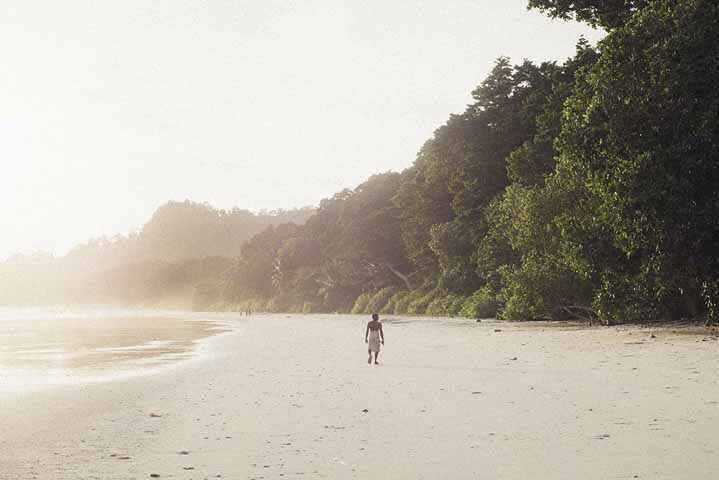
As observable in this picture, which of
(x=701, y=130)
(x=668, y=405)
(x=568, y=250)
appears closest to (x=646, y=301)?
(x=568, y=250)

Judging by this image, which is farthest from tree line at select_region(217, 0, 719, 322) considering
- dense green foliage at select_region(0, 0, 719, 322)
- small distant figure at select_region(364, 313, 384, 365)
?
small distant figure at select_region(364, 313, 384, 365)

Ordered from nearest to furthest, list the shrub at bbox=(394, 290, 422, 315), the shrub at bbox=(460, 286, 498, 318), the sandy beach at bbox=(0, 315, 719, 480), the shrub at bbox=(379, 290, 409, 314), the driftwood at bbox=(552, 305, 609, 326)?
the sandy beach at bbox=(0, 315, 719, 480) → the driftwood at bbox=(552, 305, 609, 326) → the shrub at bbox=(460, 286, 498, 318) → the shrub at bbox=(394, 290, 422, 315) → the shrub at bbox=(379, 290, 409, 314)

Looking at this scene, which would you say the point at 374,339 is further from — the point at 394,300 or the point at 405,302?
the point at 394,300

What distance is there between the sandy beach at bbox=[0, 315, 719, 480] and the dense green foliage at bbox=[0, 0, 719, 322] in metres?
4.61

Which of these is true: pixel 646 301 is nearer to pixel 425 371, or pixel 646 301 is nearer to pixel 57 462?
pixel 425 371

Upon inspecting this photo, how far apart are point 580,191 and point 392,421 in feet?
76.8

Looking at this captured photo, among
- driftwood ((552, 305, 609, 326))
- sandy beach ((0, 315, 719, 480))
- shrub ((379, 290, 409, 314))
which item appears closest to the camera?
sandy beach ((0, 315, 719, 480))

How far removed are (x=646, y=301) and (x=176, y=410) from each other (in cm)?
2096

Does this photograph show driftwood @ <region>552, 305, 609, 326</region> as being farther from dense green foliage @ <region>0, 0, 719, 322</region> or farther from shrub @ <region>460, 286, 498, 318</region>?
shrub @ <region>460, 286, 498, 318</region>

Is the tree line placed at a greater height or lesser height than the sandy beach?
greater

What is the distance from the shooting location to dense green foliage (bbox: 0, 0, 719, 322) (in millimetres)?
20484

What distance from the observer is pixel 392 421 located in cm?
991

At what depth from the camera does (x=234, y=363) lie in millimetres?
21469

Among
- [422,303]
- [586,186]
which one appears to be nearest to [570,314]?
[586,186]
